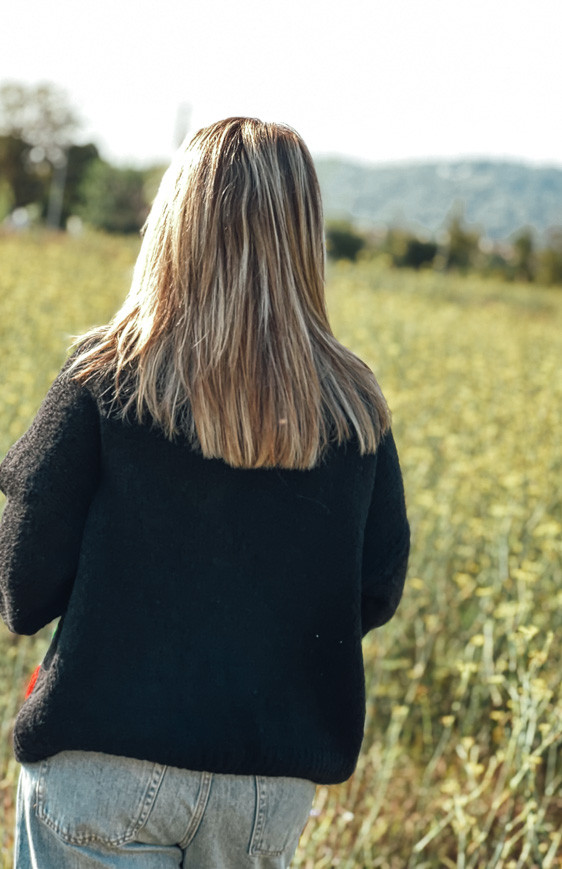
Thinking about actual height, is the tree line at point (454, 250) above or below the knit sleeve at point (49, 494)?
below

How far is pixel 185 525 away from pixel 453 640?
225 cm

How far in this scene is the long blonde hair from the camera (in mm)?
1115

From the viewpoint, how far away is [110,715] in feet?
3.69

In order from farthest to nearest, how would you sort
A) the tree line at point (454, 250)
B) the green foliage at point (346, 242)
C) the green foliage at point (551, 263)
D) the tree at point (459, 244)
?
the green foliage at point (551, 263)
the green foliage at point (346, 242)
the tree at point (459, 244)
the tree line at point (454, 250)

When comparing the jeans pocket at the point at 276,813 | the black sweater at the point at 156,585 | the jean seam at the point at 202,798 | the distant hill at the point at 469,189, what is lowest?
the distant hill at the point at 469,189

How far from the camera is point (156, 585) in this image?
45.1 inches

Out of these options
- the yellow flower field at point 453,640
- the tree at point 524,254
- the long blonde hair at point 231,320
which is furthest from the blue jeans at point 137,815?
the tree at point 524,254

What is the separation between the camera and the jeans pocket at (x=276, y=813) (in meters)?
1.20

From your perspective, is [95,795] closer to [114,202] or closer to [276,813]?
[276,813]

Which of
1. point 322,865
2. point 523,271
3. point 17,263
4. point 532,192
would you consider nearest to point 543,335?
point 17,263

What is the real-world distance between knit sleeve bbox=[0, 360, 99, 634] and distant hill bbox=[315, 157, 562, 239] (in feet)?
278

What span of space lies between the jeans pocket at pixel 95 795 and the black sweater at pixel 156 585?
0.10 feet

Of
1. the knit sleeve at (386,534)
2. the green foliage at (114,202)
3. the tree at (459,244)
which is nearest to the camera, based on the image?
the knit sleeve at (386,534)

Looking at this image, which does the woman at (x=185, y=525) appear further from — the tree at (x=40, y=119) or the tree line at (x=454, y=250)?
the tree at (x=40, y=119)
